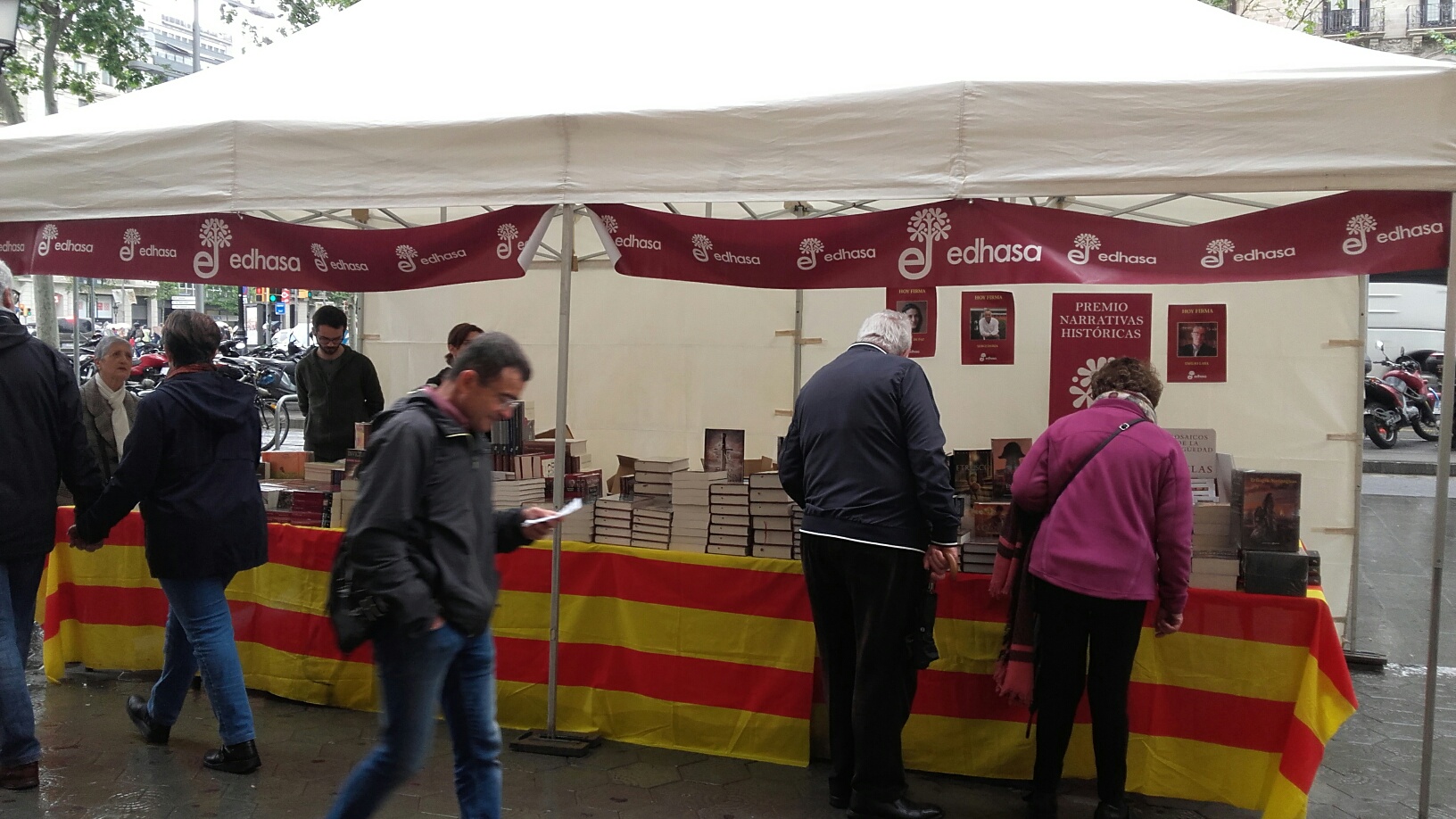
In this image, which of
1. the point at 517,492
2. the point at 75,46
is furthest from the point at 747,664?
the point at 75,46

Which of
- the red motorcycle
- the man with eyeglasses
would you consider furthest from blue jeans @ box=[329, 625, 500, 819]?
the red motorcycle

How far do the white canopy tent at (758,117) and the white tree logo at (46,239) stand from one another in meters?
0.13

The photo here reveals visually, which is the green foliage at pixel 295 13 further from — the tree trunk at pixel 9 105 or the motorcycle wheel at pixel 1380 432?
the motorcycle wheel at pixel 1380 432

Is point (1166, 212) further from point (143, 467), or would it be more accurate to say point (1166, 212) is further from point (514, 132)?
point (143, 467)

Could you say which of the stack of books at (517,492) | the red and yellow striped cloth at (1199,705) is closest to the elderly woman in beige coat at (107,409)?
the stack of books at (517,492)

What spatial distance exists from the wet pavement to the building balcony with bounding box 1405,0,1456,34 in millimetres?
39045

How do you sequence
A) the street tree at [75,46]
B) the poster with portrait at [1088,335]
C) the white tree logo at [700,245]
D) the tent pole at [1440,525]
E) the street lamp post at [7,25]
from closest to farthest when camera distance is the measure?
the tent pole at [1440,525] < the white tree logo at [700,245] < the poster with portrait at [1088,335] < the street lamp post at [7,25] < the street tree at [75,46]

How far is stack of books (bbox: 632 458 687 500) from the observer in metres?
4.87

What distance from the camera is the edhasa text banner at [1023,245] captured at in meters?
3.67

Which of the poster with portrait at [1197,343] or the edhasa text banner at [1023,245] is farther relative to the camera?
the poster with portrait at [1197,343]

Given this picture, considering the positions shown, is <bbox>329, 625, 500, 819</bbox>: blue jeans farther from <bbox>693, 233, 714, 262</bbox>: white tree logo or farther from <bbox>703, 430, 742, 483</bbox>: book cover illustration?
<bbox>703, 430, 742, 483</bbox>: book cover illustration

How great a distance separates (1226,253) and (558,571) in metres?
2.81

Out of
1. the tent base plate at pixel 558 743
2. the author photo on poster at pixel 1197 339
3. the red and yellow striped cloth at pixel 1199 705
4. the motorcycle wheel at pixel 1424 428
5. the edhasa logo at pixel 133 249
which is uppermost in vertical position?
the edhasa logo at pixel 133 249

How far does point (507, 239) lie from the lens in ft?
14.4
